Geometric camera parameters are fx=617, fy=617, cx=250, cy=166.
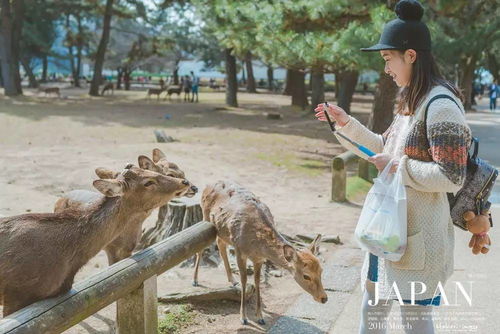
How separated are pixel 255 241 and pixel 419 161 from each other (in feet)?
6.10

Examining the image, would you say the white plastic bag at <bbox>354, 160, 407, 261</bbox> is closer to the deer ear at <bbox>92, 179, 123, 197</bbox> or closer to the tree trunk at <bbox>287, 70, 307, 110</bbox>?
the deer ear at <bbox>92, 179, 123, 197</bbox>

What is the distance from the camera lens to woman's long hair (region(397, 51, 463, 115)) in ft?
8.53

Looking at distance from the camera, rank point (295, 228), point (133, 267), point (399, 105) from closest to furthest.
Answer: point (399, 105) → point (133, 267) → point (295, 228)

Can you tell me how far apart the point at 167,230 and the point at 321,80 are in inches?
727

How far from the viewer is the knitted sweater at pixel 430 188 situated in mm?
2451

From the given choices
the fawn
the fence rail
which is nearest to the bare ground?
the fence rail

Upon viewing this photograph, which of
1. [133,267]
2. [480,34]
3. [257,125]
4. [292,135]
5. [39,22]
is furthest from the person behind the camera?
[39,22]

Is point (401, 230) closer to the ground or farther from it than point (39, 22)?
closer to the ground

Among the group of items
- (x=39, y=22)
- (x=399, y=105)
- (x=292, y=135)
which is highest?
(x=39, y=22)

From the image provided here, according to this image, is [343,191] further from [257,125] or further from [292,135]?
[257,125]

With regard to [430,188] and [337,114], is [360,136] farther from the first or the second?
[430,188]

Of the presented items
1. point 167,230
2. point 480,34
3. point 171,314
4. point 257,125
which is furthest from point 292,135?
point 171,314

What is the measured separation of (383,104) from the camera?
12.2 metres

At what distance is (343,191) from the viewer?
27.9 feet
